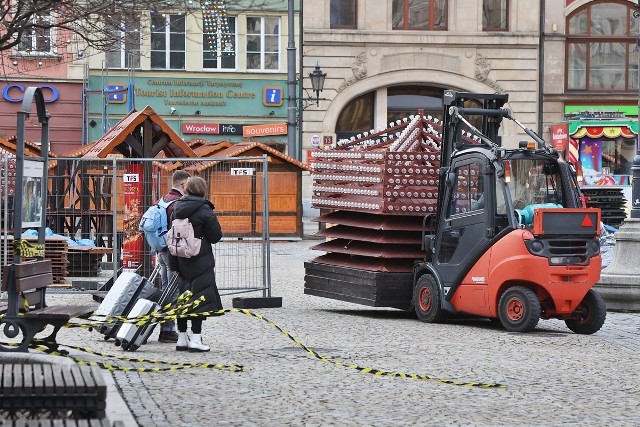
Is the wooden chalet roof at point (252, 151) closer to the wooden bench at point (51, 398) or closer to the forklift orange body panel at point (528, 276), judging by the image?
the forklift orange body panel at point (528, 276)

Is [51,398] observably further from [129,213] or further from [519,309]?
[129,213]

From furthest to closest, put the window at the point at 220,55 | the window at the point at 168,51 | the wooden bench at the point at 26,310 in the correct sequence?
the window at the point at 168,51
the window at the point at 220,55
the wooden bench at the point at 26,310

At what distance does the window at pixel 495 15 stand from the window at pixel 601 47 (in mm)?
2278

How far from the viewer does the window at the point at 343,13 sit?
5197 centimetres

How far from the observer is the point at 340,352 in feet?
44.8

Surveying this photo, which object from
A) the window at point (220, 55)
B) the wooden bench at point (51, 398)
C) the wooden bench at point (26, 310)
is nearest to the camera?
the wooden bench at point (51, 398)

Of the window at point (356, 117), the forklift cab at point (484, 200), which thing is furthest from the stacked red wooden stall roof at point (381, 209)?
the window at point (356, 117)

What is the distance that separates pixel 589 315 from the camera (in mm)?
16109

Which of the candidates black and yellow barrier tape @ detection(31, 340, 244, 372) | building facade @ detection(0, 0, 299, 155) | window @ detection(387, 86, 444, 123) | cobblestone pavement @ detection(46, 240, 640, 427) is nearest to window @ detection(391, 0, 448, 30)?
window @ detection(387, 86, 444, 123)

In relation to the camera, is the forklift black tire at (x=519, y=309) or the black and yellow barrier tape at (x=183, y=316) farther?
the forklift black tire at (x=519, y=309)

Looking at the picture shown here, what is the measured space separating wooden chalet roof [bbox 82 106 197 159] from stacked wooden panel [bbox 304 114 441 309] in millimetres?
2900

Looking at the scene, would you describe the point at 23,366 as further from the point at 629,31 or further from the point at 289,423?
the point at 629,31

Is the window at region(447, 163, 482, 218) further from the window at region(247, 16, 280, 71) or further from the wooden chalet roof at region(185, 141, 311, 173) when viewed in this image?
the window at region(247, 16, 280, 71)

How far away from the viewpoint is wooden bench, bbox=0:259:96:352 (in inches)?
440
